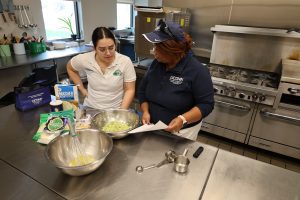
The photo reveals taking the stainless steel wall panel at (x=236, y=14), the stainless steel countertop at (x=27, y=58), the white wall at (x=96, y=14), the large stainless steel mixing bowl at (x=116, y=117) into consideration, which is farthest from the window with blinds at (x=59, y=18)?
the large stainless steel mixing bowl at (x=116, y=117)

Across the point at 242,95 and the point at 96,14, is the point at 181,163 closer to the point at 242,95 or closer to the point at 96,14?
the point at 242,95

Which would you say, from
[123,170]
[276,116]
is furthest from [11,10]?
[276,116]

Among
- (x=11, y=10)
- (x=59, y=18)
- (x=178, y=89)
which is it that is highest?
(x=11, y=10)

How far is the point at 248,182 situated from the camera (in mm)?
924

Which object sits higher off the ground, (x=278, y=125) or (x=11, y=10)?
Result: (x=11, y=10)

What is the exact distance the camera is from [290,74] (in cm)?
208

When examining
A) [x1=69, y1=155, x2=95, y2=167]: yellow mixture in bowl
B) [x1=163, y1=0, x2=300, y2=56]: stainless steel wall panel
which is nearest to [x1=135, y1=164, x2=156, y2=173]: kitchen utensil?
[x1=69, y1=155, x2=95, y2=167]: yellow mixture in bowl

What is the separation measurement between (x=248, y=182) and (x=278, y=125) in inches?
62.7

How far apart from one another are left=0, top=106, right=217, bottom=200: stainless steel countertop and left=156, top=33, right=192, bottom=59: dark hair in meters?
0.49

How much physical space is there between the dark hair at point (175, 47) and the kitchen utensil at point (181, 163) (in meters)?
0.59

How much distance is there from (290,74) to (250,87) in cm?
39

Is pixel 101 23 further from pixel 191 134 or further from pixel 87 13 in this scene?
pixel 191 134

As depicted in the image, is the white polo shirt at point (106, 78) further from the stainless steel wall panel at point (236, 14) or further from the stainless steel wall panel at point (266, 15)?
the stainless steel wall panel at point (266, 15)

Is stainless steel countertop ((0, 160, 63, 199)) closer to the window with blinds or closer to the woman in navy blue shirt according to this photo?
the woman in navy blue shirt
